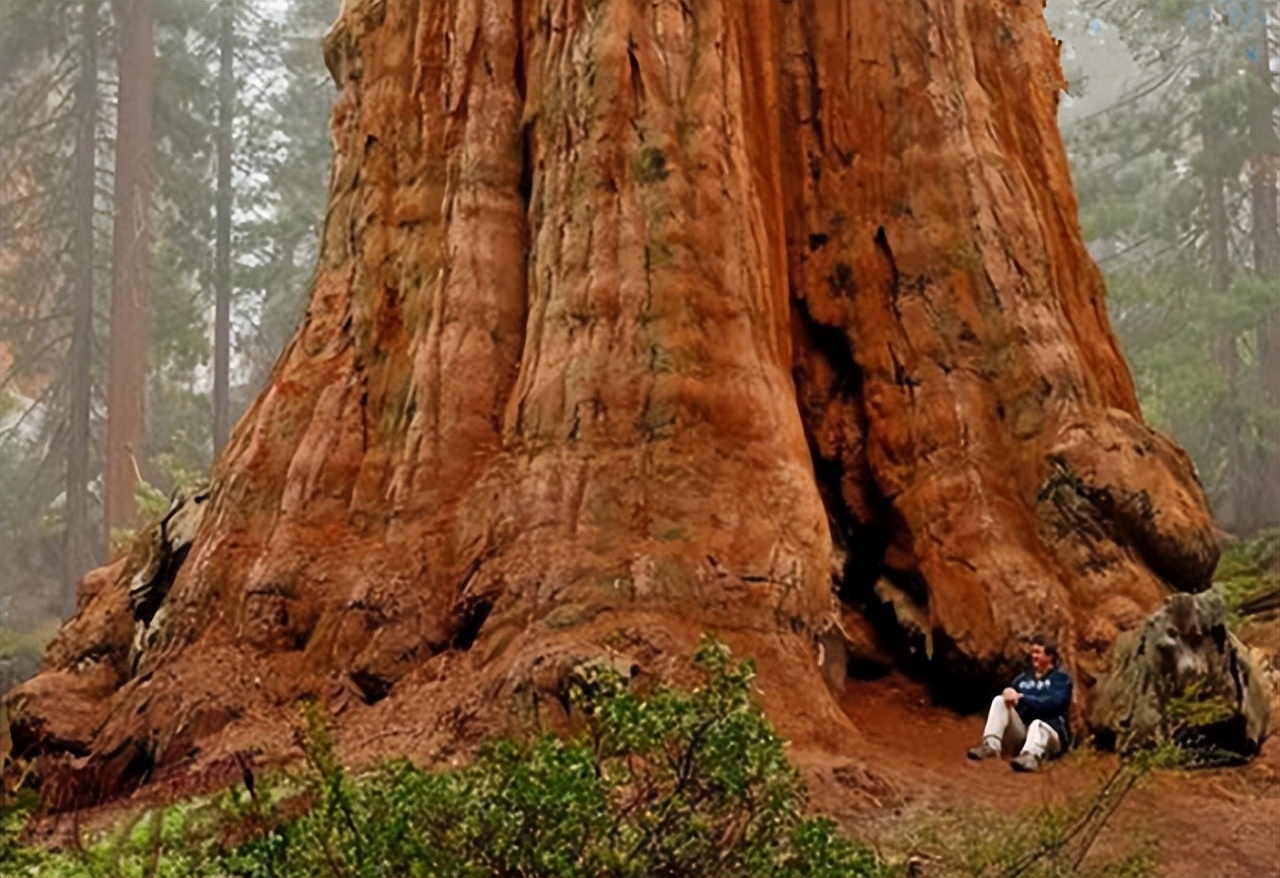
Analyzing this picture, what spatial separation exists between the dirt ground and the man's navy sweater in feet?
0.86

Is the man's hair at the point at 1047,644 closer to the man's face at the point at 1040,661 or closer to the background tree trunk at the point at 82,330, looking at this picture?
the man's face at the point at 1040,661

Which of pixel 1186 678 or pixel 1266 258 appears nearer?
pixel 1186 678

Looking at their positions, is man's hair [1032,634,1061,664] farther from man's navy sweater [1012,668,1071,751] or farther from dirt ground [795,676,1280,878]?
dirt ground [795,676,1280,878]

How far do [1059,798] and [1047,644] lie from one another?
1823 millimetres

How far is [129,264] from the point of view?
23672 millimetres

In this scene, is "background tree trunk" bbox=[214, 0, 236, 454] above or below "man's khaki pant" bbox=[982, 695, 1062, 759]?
above

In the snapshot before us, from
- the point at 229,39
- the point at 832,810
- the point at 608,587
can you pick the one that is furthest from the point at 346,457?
the point at 229,39

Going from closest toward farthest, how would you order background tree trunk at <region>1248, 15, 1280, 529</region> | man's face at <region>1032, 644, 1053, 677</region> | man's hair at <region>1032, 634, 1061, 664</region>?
man's face at <region>1032, 644, 1053, 677</region>
man's hair at <region>1032, 634, 1061, 664</region>
background tree trunk at <region>1248, 15, 1280, 529</region>

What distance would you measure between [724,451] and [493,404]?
1.70 metres

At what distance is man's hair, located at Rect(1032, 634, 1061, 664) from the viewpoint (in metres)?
8.84

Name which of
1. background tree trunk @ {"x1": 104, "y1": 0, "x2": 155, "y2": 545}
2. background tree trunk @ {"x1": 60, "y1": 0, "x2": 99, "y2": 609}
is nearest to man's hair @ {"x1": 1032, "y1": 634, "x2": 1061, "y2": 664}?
background tree trunk @ {"x1": 104, "y1": 0, "x2": 155, "y2": 545}

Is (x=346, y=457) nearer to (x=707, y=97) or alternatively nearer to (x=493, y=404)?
(x=493, y=404)

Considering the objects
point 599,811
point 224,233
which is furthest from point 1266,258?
point 599,811

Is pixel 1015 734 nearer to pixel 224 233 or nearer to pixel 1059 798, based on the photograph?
pixel 1059 798
